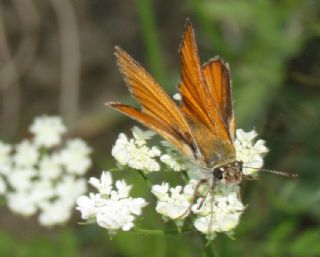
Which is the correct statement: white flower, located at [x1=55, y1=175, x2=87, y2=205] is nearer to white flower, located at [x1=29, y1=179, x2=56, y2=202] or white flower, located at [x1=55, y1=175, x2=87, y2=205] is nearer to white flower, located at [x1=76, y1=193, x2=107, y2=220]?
white flower, located at [x1=29, y1=179, x2=56, y2=202]

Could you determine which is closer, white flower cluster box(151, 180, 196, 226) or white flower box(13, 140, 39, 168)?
white flower cluster box(151, 180, 196, 226)

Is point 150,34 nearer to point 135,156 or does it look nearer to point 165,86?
point 165,86

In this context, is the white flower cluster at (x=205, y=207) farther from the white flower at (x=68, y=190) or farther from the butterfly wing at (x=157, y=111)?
the white flower at (x=68, y=190)

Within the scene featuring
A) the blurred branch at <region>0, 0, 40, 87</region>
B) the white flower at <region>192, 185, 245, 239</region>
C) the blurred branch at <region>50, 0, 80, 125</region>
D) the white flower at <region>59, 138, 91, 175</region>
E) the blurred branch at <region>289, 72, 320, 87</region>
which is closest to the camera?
the white flower at <region>192, 185, 245, 239</region>

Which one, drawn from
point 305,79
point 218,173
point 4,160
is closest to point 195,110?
point 218,173

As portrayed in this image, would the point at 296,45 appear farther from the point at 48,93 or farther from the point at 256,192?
the point at 48,93

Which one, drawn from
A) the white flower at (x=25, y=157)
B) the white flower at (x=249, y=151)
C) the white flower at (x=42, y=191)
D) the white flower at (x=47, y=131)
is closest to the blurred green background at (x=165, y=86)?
the white flower at (x=42, y=191)

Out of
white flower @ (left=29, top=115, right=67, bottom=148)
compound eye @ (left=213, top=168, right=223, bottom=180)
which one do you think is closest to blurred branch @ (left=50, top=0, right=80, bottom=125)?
white flower @ (left=29, top=115, right=67, bottom=148)

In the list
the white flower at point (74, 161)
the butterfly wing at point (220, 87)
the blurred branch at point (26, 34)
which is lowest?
the butterfly wing at point (220, 87)
